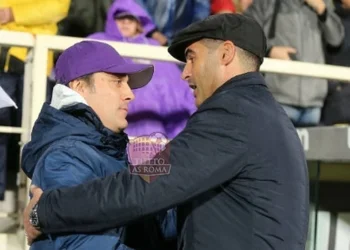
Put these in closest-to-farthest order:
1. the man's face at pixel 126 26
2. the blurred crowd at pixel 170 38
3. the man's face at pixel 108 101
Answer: the man's face at pixel 108 101 < the blurred crowd at pixel 170 38 < the man's face at pixel 126 26

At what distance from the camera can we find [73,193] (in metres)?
2.16

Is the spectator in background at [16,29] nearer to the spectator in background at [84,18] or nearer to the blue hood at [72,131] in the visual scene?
the spectator in background at [84,18]

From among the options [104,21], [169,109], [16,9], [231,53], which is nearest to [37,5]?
[16,9]

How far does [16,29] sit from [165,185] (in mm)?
2605

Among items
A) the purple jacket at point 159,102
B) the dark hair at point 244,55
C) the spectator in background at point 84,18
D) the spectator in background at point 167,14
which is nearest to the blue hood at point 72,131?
the dark hair at point 244,55

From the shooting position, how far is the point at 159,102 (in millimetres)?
4348

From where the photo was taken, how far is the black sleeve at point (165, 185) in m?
2.12

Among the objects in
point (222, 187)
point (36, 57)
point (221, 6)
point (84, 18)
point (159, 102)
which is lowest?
point (159, 102)

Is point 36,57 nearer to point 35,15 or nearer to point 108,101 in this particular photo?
point 35,15

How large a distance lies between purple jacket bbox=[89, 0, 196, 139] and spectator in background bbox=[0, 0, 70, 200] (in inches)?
9.8

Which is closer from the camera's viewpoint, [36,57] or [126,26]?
[36,57]

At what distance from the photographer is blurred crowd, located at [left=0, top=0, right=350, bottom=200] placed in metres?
4.24

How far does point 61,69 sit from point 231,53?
0.52m

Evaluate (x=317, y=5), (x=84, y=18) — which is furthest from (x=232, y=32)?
(x=317, y=5)
